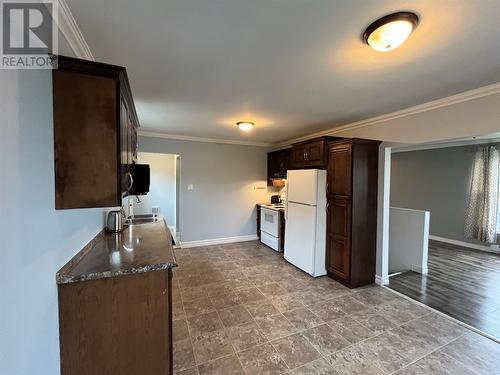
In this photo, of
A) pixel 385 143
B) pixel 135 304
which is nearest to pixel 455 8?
pixel 385 143

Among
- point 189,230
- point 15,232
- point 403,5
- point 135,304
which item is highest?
point 403,5

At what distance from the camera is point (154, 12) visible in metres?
1.28

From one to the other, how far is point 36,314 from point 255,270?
3048 mm

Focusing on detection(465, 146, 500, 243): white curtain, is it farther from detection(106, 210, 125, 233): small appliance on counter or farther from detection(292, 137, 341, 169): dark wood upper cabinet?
detection(106, 210, 125, 233): small appliance on counter

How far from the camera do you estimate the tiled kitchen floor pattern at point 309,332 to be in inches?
72.1

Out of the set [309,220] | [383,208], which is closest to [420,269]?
[383,208]

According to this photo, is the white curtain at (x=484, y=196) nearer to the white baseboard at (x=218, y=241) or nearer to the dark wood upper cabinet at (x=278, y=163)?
the dark wood upper cabinet at (x=278, y=163)

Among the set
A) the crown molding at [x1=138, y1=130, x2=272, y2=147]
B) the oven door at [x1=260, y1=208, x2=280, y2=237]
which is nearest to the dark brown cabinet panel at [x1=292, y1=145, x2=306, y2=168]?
the oven door at [x1=260, y1=208, x2=280, y2=237]

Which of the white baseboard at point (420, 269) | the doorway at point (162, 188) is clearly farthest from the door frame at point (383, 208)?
the doorway at point (162, 188)

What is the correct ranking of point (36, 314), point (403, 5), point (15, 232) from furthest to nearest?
point (403, 5)
point (36, 314)
point (15, 232)

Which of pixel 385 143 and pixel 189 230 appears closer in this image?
pixel 385 143

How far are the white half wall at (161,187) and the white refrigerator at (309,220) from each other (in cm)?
396

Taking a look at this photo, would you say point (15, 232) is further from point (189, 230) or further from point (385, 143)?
point (189, 230)

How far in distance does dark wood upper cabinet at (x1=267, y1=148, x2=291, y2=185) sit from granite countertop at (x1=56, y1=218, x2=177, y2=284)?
3296mm
